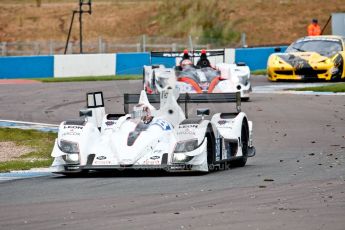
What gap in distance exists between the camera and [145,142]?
13438 millimetres

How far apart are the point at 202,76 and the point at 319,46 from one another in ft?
25.9

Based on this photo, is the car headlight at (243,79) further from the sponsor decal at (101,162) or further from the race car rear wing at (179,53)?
the sponsor decal at (101,162)

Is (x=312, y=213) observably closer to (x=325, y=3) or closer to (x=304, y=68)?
(x=304, y=68)

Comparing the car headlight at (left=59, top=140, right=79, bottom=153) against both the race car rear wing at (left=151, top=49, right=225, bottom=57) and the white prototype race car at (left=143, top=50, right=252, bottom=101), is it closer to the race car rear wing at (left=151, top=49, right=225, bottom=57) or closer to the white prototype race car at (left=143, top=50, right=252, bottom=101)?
the race car rear wing at (left=151, top=49, right=225, bottom=57)

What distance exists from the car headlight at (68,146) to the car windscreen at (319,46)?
19.6 meters

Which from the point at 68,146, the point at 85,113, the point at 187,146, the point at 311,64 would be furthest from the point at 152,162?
the point at 311,64

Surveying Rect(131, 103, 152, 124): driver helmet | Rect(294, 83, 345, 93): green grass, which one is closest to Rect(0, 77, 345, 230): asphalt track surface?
Rect(131, 103, 152, 124): driver helmet

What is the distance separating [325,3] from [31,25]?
14.9m

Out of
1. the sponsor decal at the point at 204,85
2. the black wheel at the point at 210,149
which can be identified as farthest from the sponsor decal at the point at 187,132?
the sponsor decal at the point at 204,85

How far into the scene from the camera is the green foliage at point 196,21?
5660 cm

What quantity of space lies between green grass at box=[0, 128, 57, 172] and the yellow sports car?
13.1 metres

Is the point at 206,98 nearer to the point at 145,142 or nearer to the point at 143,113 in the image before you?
the point at 143,113

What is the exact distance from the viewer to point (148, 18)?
60.6 m

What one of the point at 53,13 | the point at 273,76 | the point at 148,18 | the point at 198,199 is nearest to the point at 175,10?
the point at 148,18
